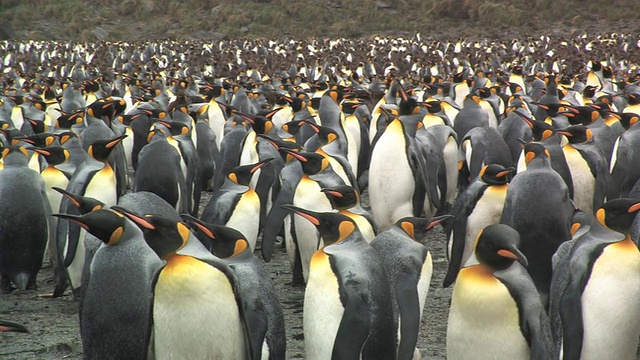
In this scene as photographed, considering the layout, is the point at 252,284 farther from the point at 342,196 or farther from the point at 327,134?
the point at 327,134

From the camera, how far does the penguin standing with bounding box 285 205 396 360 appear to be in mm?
3332

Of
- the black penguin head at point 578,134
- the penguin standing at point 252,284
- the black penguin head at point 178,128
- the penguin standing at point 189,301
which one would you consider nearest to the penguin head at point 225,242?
the penguin standing at point 252,284

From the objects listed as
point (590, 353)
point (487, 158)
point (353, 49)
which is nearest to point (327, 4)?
point (353, 49)

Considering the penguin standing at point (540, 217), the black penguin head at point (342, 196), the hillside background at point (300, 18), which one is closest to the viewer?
the black penguin head at point (342, 196)

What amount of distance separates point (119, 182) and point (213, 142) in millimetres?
3058

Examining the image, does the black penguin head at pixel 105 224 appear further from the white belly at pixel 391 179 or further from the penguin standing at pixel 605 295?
the white belly at pixel 391 179

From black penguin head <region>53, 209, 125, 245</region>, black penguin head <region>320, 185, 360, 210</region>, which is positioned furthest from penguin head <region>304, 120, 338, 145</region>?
black penguin head <region>53, 209, 125, 245</region>

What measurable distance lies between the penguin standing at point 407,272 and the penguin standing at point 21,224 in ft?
8.78

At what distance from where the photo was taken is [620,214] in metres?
3.54

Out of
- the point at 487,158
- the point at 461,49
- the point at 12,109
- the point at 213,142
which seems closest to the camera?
the point at 487,158

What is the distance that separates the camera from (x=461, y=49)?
90.5ft

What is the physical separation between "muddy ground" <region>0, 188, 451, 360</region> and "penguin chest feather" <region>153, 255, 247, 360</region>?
109 centimetres

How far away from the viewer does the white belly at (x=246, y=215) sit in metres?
4.99

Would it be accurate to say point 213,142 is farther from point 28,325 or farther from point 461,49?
point 461,49
